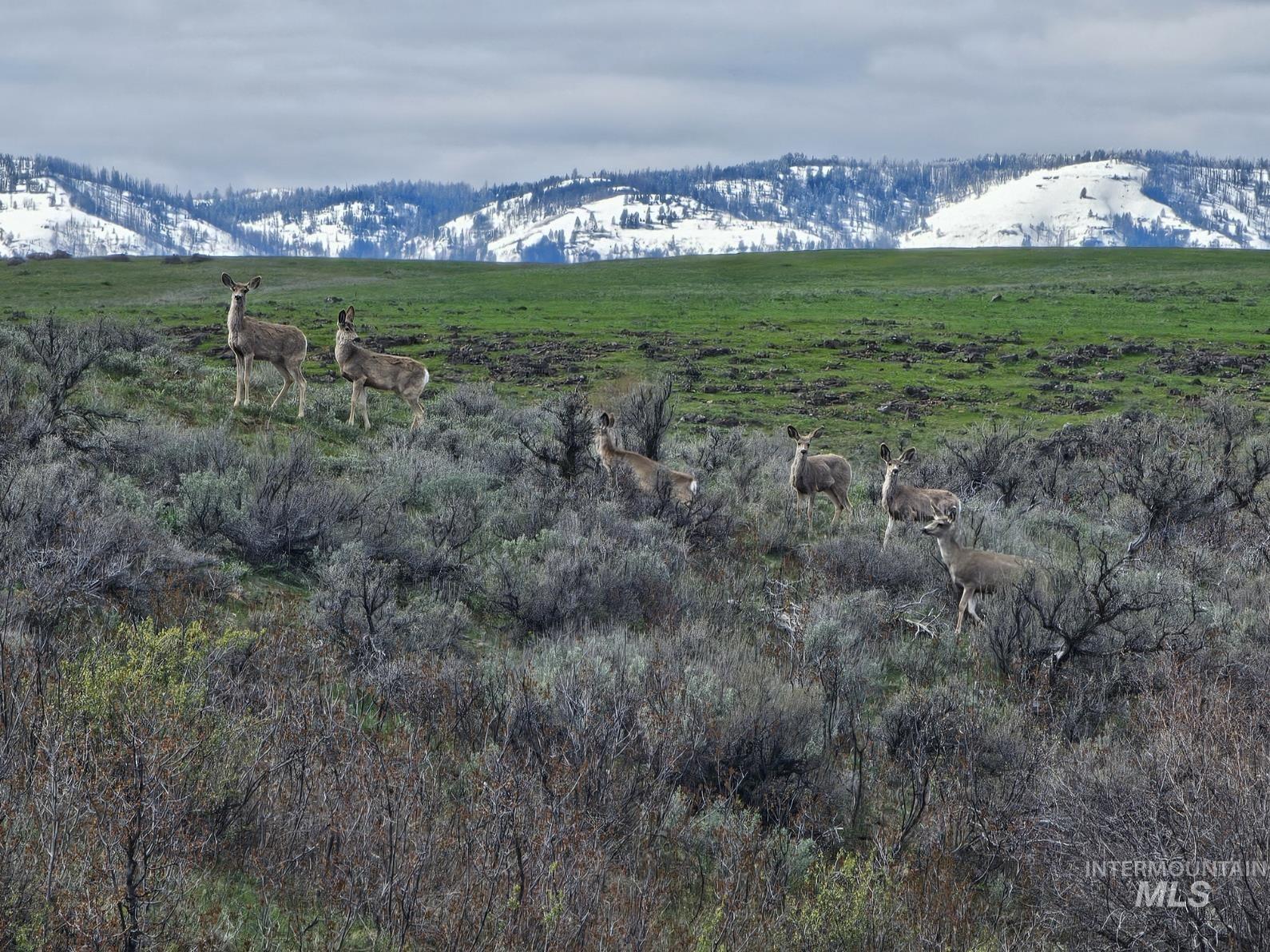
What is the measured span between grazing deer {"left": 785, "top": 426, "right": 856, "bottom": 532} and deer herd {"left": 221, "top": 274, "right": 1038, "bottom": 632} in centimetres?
1

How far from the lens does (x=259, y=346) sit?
15.0 meters

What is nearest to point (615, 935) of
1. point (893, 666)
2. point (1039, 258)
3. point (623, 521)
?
point (893, 666)

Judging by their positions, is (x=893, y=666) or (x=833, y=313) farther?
(x=833, y=313)

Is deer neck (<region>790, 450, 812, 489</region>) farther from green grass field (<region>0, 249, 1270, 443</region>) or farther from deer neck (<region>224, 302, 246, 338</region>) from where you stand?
deer neck (<region>224, 302, 246, 338</region>)

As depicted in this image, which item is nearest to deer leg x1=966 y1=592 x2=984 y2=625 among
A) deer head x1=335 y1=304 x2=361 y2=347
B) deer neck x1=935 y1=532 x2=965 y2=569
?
deer neck x1=935 y1=532 x2=965 y2=569

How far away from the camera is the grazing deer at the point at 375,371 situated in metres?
16.1

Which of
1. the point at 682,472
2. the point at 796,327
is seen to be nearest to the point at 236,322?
the point at 682,472

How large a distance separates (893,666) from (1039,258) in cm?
8498

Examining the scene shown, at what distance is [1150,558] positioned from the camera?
37.0ft

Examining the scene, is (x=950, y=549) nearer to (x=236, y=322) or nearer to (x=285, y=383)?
(x=285, y=383)

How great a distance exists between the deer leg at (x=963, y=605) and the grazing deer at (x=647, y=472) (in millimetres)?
3560

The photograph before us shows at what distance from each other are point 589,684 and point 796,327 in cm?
4003

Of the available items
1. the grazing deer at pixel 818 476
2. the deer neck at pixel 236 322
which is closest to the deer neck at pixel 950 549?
the grazing deer at pixel 818 476

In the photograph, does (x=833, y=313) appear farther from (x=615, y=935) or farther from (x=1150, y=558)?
(x=615, y=935)
